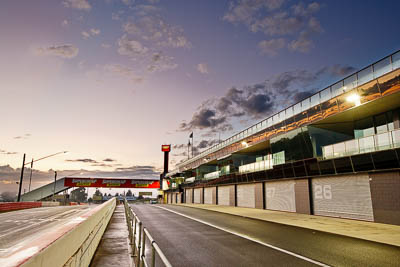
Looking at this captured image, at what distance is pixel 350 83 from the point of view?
1992 centimetres

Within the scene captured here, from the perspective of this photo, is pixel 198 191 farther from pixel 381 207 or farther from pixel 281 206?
pixel 381 207

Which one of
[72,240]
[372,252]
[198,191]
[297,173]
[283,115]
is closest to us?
[72,240]

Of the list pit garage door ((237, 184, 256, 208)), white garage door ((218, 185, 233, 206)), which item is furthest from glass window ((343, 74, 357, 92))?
white garage door ((218, 185, 233, 206))

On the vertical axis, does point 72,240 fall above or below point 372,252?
above

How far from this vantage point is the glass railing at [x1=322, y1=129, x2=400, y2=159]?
16797 millimetres

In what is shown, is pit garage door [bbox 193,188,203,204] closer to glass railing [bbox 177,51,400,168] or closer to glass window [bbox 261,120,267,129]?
glass window [bbox 261,120,267,129]

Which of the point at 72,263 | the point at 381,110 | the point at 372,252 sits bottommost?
the point at 372,252

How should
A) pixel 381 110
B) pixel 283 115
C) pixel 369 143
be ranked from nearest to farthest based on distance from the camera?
pixel 369 143 → pixel 381 110 → pixel 283 115

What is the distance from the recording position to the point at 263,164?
31.2 meters

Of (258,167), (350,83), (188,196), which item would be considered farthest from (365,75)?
(188,196)

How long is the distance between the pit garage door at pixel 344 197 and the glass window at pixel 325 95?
6311 mm

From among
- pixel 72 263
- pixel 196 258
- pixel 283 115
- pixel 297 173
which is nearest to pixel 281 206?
pixel 297 173

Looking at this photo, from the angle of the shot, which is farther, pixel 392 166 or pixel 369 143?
pixel 369 143

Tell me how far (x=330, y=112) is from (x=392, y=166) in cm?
621
